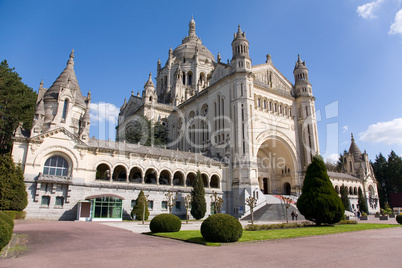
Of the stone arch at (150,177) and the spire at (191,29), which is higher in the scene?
the spire at (191,29)

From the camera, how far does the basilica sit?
30047mm

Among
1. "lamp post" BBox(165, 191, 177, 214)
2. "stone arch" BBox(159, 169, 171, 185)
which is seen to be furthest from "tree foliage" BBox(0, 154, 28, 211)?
"stone arch" BBox(159, 169, 171, 185)

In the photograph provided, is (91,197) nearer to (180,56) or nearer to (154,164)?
(154,164)

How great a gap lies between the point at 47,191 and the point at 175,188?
596 inches

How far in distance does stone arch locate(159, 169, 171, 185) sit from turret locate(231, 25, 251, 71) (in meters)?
19.8

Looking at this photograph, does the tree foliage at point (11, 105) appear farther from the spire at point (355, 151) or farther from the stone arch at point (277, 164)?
the spire at point (355, 151)

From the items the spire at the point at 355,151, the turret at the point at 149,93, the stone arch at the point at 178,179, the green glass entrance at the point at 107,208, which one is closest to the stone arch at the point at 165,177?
the stone arch at the point at 178,179

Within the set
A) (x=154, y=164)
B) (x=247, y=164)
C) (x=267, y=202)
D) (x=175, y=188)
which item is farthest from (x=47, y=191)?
(x=267, y=202)

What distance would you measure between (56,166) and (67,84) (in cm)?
1134

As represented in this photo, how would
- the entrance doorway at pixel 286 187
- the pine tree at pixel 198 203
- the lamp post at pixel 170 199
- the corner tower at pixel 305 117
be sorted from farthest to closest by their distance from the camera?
1. the entrance doorway at pixel 286 187
2. the corner tower at pixel 305 117
3. the pine tree at pixel 198 203
4. the lamp post at pixel 170 199

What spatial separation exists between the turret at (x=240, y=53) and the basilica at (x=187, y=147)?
16 cm

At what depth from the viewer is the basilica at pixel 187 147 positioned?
Answer: 30047mm

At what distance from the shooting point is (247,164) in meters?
40.5

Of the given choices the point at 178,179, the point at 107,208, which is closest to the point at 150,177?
the point at 178,179
